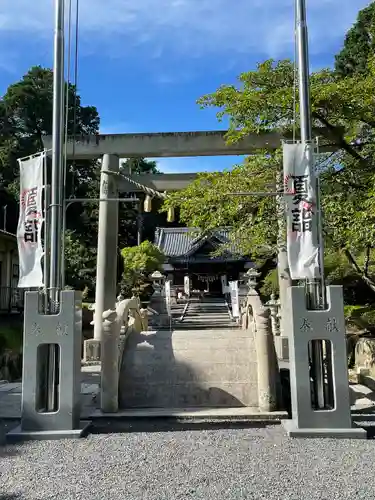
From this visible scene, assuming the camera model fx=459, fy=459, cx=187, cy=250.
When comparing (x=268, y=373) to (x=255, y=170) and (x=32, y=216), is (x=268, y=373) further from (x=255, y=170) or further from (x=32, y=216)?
(x=255, y=170)

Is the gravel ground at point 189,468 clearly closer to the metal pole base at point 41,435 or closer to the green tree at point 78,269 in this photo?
→ the metal pole base at point 41,435

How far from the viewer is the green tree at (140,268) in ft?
85.8

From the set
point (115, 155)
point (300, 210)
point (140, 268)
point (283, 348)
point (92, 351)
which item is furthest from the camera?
point (140, 268)

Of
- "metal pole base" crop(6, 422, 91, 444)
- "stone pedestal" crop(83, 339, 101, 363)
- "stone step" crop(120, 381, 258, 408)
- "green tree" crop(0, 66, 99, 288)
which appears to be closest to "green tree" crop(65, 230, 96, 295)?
"green tree" crop(0, 66, 99, 288)

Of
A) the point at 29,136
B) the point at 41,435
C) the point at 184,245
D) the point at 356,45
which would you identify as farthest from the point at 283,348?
the point at 29,136

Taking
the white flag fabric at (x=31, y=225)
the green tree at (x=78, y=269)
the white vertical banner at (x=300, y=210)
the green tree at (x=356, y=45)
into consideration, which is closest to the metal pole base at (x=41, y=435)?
the white flag fabric at (x=31, y=225)

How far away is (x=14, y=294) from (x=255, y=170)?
13.5 m

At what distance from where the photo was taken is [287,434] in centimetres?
566

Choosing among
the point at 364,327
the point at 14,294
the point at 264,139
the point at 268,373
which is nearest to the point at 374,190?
the point at 268,373

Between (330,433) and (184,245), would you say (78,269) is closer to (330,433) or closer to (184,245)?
(184,245)

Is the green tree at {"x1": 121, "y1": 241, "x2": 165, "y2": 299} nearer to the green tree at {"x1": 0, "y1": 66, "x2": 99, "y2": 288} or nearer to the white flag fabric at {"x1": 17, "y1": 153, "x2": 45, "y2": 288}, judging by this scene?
the green tree at {"x1": 0, "y1": 66, "x2": 99, "y2": 288}

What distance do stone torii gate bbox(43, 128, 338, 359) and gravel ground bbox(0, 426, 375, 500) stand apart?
26.3 feet

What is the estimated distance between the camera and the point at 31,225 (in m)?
6.20

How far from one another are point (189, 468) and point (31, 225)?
145 inches
